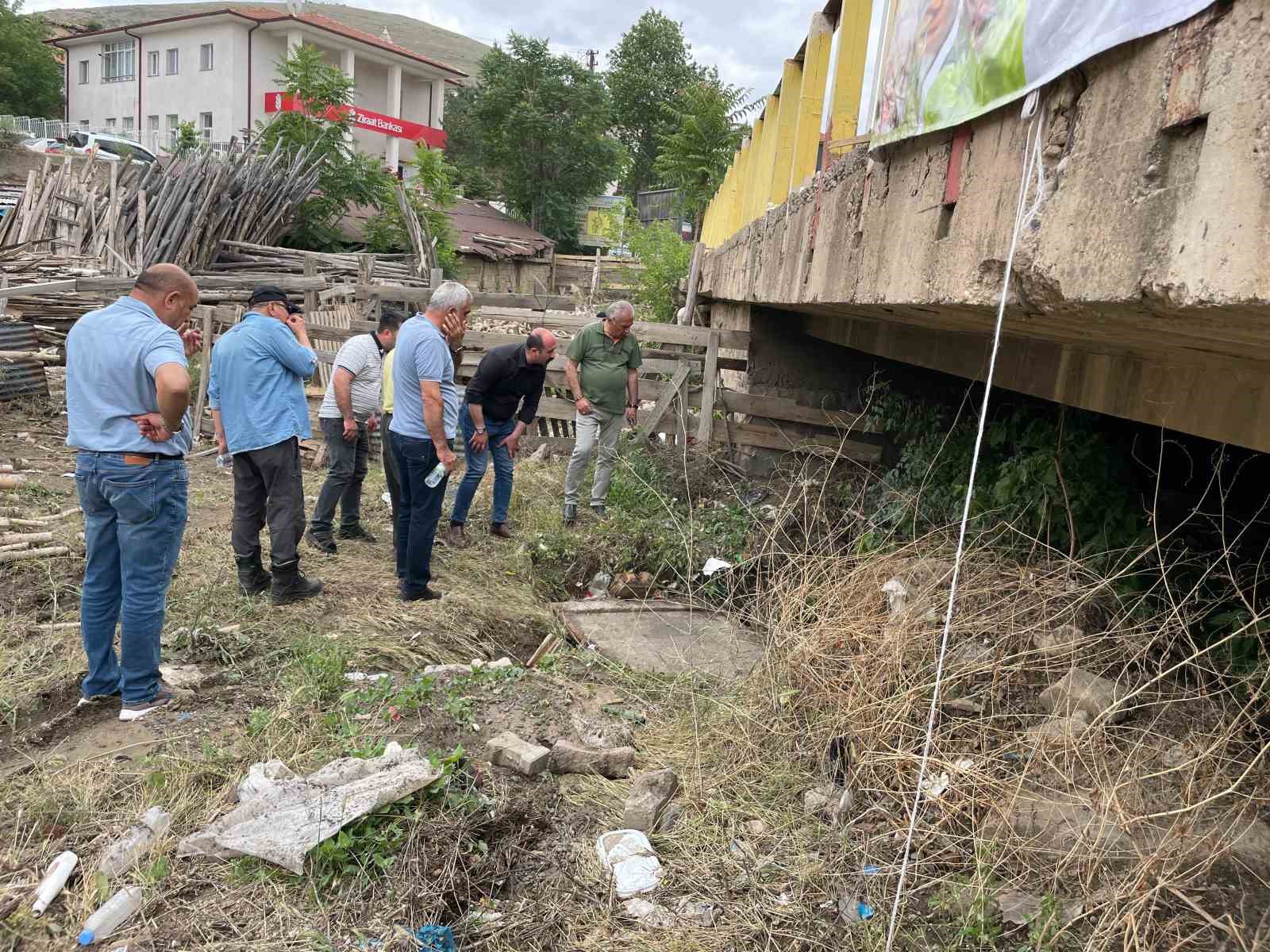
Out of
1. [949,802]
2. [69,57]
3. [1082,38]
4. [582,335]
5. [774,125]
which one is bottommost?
[949,802]

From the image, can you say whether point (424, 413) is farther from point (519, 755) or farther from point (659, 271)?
point (659, 271)

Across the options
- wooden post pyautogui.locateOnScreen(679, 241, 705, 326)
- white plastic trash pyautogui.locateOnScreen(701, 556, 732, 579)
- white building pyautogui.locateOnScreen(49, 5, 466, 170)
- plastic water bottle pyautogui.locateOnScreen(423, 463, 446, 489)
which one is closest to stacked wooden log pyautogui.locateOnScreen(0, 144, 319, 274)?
wooden post pyautogui.locateOnScreen(679, 241, 705, 326)

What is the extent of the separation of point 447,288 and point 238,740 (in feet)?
9.35

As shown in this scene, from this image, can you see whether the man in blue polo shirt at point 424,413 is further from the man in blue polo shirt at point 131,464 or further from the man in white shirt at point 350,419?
the man in blue polo shirt at point 131,464

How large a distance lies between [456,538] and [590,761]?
331cm

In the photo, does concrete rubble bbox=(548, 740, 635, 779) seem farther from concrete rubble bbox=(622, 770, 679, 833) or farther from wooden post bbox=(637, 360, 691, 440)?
wooden post bbox=(637, 360, 691, 440)

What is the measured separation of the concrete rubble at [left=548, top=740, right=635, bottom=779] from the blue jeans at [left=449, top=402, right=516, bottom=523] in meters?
3.19

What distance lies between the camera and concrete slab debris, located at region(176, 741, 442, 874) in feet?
9.49

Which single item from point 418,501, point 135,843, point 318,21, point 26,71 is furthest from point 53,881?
point 26,71

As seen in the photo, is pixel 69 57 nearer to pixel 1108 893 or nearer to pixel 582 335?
pixel 582 335

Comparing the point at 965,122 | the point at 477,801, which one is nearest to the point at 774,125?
the point at 965,122

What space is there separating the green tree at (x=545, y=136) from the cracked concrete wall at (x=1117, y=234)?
118 ft

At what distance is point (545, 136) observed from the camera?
37.9 meters

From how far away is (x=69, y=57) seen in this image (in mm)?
44094
